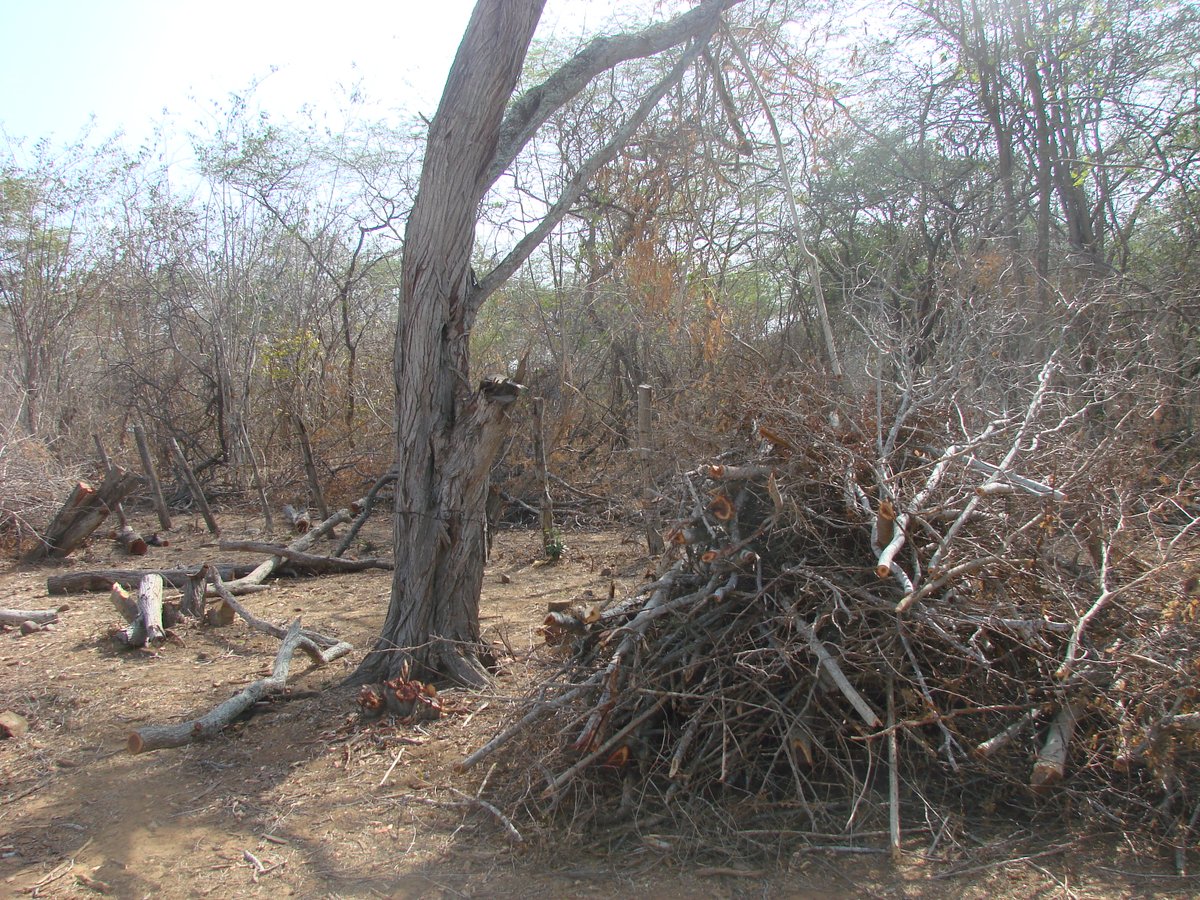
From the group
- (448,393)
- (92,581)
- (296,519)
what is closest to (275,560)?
(92,581)

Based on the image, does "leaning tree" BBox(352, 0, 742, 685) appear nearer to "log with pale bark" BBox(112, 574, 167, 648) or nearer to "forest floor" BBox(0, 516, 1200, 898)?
"forest floor" BBox(0, 516, 1200, 898)

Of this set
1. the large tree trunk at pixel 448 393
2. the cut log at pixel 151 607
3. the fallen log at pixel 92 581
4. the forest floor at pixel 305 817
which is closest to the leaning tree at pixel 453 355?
the large tree trunk at pixel 448 393

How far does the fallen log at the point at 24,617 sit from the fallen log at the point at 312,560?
1.51 meters

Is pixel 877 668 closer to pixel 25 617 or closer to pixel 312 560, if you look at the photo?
pixel 312 560

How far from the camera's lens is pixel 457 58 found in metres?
4.48

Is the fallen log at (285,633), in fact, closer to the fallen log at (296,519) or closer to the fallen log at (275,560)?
the fallen log at (275,560)

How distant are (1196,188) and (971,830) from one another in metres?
8.65

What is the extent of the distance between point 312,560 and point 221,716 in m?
3.56

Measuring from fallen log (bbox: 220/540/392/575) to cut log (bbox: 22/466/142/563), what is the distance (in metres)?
1.78

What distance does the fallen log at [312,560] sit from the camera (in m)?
7.62

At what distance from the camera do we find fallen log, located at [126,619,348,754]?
4.06 m

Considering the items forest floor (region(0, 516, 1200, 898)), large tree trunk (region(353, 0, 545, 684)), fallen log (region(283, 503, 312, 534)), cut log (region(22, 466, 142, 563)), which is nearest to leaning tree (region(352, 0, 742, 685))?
large tree trunk (region(353, 0, 545, 684))

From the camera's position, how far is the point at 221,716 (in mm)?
4293

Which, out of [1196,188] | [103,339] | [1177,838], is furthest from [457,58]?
[103,339]
